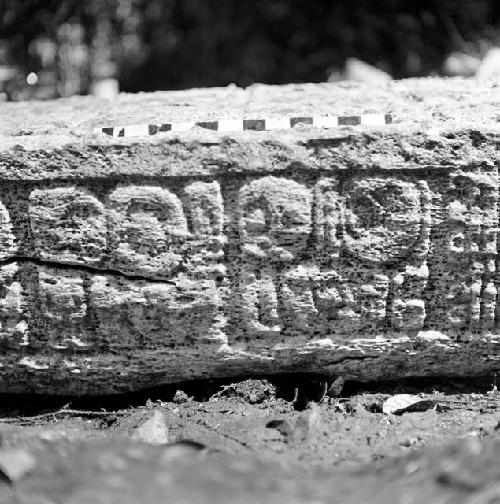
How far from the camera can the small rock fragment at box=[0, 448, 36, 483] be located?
134 cm

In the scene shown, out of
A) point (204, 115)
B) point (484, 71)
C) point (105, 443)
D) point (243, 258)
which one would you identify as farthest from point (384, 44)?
point (105, 443)

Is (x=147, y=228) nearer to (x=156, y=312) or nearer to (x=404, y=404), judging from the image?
(x=156, y=312)

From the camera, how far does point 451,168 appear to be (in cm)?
154

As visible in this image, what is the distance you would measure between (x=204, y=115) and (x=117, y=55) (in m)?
1.52

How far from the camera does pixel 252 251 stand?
5.16 ft

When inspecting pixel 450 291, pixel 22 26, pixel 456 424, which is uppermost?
pixel 22 26

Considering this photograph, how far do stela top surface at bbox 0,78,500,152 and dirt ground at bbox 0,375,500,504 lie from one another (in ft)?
1.77

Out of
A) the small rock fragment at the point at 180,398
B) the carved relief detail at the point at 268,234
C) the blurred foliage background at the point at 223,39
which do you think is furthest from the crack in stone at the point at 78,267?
the blurred foliage background at the point at 223,39

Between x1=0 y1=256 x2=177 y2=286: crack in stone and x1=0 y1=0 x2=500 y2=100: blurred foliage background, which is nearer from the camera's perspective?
x1=0 y1=256 x2=177 y2=286: crack in stone

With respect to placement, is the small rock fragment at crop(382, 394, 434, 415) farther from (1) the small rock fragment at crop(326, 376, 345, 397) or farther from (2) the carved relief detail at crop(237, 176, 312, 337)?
(2) the carved relief detail at crop(237, 176, 312, 337)

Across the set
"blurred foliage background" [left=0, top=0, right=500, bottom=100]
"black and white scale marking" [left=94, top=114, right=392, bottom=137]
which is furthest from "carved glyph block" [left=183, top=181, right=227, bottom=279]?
"blurred foliage background" [left=0, top=0, right=500, bottom=100]

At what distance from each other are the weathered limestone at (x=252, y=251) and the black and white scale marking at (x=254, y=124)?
6 centimetres

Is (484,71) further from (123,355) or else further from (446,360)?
(123,355)

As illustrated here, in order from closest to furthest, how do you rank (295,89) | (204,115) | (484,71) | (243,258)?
(243,258)
(204,115)
(295,89)
(484,71)
